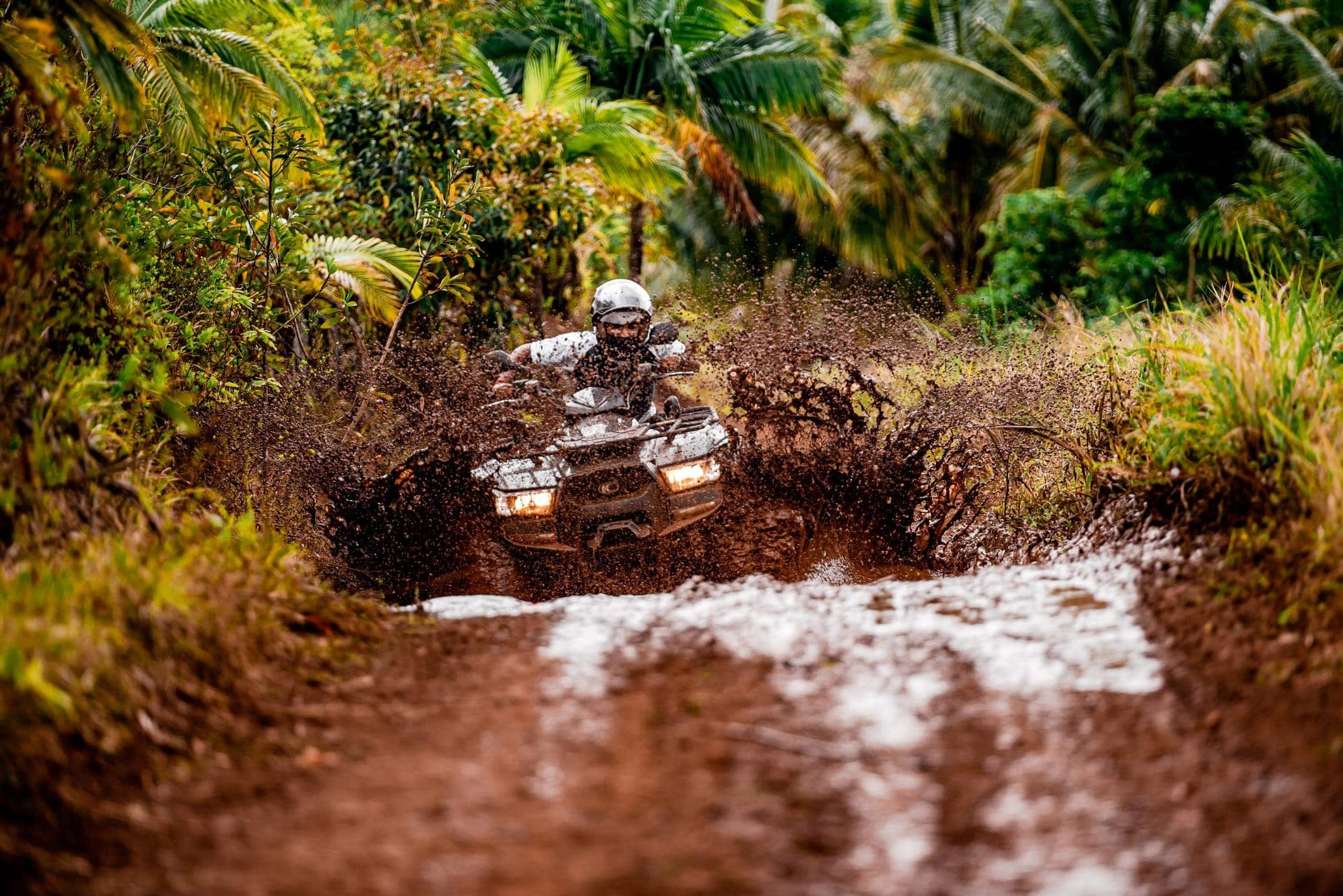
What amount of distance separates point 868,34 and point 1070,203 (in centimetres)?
853

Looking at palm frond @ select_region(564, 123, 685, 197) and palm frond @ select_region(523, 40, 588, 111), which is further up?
palm frond @ select_region(523, 40, 588, 111)

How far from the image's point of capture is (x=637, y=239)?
1862 centimetres

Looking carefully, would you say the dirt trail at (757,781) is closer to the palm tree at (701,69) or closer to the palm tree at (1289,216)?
the palm tree at (1289,216)

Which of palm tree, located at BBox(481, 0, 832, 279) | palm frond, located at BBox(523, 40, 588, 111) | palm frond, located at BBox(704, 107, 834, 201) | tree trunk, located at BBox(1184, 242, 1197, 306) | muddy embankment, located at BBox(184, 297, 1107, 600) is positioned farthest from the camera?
palm frond, located at BBox(704, 107, 834, 201)

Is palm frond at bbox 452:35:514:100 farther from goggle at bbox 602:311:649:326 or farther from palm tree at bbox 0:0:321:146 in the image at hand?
goggle at bbox 602:311:649:326

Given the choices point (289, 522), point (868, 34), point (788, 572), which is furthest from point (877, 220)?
point (289, 522)

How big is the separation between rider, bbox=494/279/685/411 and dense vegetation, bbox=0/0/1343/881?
4.69 ft

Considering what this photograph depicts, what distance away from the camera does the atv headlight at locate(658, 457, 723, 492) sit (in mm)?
7387

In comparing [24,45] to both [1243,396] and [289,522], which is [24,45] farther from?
[1243,396]

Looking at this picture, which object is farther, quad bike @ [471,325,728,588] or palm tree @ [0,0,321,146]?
quad bike @ [471,325,728,588]

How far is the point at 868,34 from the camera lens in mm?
24500

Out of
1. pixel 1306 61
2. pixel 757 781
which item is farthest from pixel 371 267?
pixel 1306 61

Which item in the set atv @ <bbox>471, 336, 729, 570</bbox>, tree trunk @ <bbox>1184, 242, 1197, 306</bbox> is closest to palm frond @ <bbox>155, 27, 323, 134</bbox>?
atv @ <bbox>471, 336, 729, 570</bbox>

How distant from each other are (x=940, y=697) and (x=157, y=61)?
6360 millimetres
